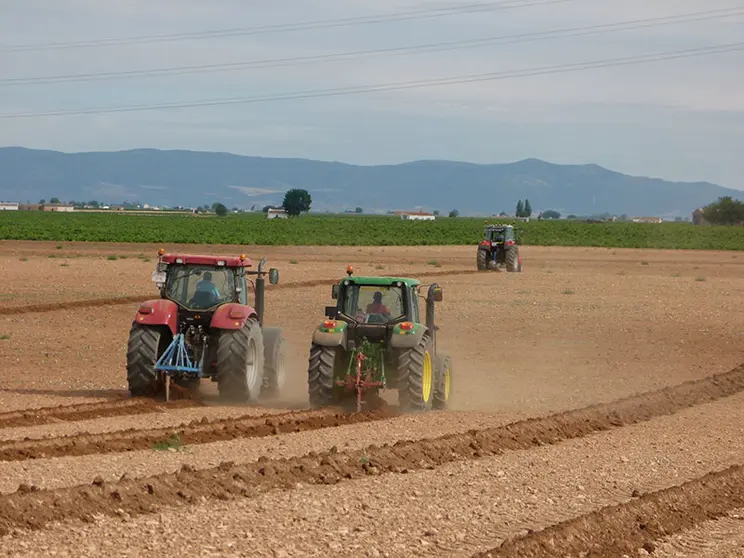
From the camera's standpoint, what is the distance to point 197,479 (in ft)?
38.1

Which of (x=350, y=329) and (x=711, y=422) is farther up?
(x=350, y=329)

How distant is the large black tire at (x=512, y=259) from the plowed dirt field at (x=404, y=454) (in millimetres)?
21421

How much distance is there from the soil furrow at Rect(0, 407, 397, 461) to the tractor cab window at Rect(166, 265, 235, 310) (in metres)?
2.39

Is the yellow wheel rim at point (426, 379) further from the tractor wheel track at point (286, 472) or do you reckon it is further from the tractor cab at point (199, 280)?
the tractor cab at point (199, 280)

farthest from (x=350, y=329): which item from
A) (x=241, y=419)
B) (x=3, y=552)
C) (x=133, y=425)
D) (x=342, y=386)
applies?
(x=3, y=552)

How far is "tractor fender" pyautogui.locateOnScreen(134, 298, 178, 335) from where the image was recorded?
1822 centimetres

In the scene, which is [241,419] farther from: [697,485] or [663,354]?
[663,354]

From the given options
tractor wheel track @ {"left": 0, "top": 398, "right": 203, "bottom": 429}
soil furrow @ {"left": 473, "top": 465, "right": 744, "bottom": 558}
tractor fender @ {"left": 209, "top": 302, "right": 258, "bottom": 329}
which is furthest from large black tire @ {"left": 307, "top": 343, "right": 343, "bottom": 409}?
soil furrow @ {"left": 473, "top": 465, "right": 744, "bottom": 558}

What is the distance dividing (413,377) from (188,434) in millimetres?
3834

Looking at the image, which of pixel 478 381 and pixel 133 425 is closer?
pixel 133 425

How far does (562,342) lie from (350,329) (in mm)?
11814

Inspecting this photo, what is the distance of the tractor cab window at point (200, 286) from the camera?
19.1 m

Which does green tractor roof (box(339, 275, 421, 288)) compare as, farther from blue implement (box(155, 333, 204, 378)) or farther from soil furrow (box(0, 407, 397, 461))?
blue implement (box(155, 333, 204, 378))

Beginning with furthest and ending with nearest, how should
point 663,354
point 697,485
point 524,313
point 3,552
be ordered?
point 524,313
point 663,354
point 697,485
point 3,552
